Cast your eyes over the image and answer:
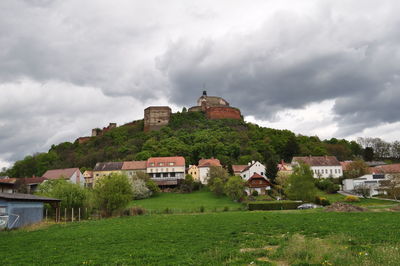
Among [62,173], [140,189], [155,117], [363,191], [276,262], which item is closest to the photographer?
[276,262]

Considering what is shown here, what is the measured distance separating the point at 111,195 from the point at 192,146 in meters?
68.9

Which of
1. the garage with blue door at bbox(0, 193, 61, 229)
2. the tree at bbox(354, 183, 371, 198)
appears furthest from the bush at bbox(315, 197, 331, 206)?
the garage with blue door at bbox(0, 193, 61, 229)

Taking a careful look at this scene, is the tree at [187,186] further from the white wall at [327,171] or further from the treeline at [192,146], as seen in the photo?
the white wall at [327,171]

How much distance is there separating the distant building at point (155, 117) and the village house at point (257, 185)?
74.8 meters

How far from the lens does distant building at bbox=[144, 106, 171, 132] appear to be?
135 m

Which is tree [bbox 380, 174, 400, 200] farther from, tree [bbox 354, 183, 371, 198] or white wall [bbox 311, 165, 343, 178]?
white wall [bbox 311, 165, 343, 178]

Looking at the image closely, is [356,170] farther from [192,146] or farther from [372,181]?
[192,146]

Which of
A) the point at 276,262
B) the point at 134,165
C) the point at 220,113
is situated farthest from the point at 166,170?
the point at 276,262

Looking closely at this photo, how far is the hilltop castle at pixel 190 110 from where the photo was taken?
135375mm

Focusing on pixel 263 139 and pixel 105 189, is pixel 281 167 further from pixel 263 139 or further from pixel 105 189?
pixel 105 189

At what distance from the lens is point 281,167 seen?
8269cm

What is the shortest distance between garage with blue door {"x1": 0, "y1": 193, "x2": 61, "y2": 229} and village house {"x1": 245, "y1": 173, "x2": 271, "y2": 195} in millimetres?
41364

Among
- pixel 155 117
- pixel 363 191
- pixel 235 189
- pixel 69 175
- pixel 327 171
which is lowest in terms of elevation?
pixel 363 191

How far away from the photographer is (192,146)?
4154 inches
